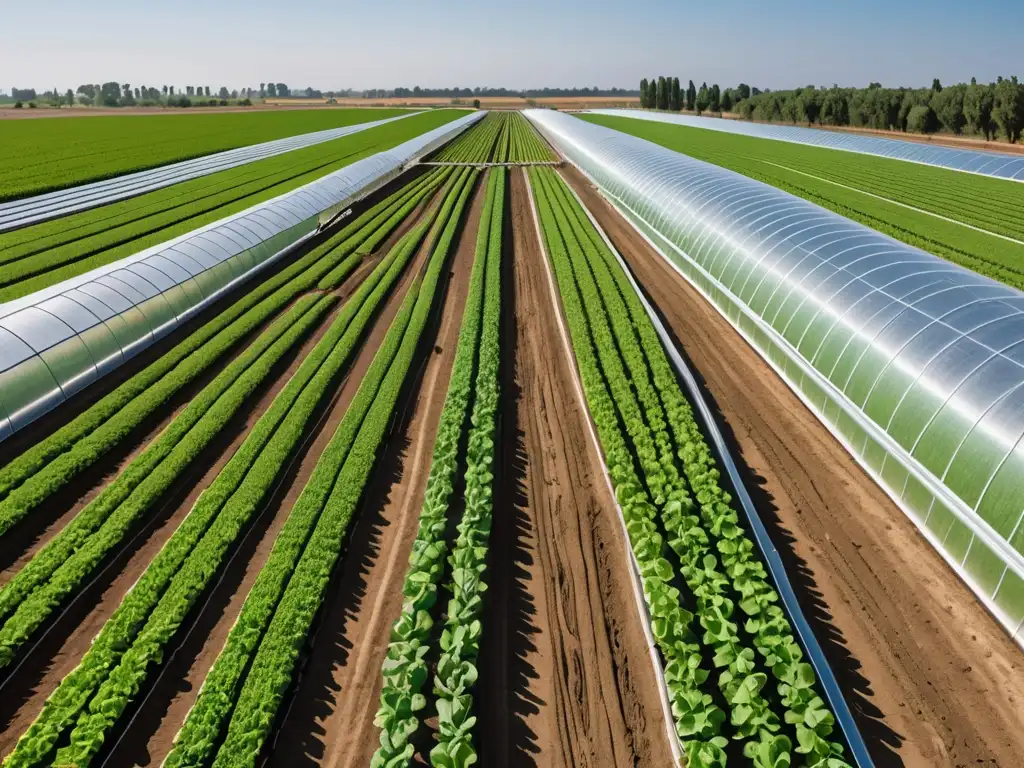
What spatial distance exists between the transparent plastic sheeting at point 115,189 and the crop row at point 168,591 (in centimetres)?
2794

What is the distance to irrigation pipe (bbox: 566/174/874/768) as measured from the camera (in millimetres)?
7699

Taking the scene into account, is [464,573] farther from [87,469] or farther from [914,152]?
[914,152]

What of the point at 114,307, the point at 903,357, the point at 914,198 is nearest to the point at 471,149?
the point at 914,198

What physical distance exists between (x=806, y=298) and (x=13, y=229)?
38.1 metres

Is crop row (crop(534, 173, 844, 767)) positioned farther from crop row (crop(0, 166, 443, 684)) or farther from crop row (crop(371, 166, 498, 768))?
crop row (crop(0, 166, 443, 684))

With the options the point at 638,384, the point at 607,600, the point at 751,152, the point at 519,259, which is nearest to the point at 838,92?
the point at 751,152

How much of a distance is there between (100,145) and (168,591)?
72.9 meters

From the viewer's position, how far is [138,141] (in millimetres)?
68250

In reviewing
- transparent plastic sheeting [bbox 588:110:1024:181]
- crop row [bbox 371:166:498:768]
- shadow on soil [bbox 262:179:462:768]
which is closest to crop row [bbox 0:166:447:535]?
shadow on soil [bbox 262:179:462:768]

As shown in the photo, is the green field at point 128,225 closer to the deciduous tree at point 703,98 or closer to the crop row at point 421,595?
the crop row at point 421,595

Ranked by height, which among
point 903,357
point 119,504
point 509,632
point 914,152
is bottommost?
point 509,632

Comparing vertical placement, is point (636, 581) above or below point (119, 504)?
below

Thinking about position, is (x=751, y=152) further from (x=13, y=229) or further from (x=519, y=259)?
(x=13, y=229)

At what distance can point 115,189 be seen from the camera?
132 ft
